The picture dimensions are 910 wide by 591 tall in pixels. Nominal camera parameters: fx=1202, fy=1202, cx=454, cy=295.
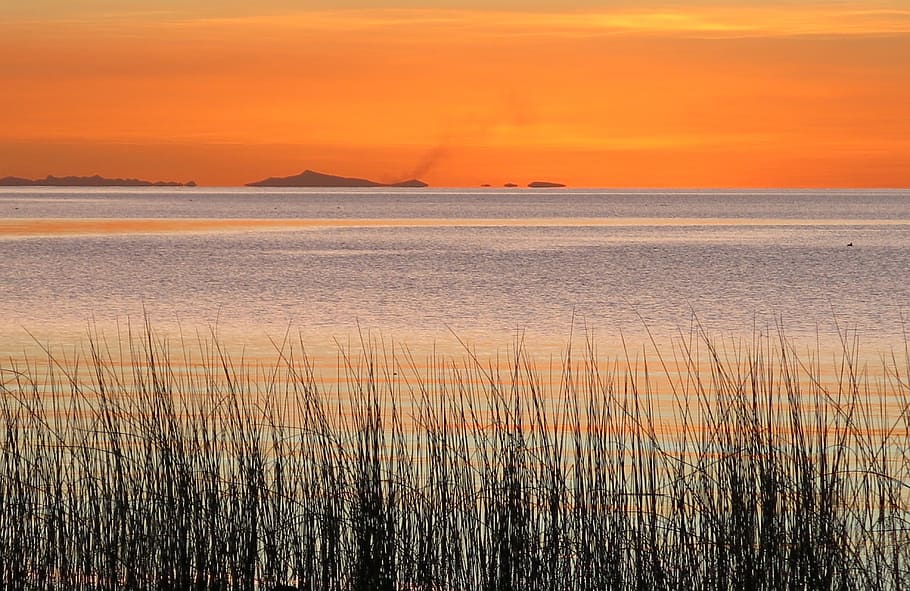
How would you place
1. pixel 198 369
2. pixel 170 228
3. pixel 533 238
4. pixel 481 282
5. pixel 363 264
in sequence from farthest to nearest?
1. pixel 170 228
2. pixel 533 238
3. pixel 363 264
4. pixel 481 282
5. pixel 198 369

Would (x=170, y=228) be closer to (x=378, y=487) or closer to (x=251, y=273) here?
(x=251, y=273)

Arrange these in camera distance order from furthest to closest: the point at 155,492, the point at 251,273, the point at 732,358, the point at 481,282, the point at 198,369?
the point at 251,273 < the point at 481,282 < the point at 732,358 < the point at 198,369 < the point at 155,492

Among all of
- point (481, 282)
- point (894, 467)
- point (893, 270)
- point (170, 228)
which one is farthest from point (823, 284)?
point (170, 228)

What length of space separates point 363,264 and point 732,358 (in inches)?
1299

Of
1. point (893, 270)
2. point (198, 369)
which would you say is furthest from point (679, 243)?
point (198, 369)

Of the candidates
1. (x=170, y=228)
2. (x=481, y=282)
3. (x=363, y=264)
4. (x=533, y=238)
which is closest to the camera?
(x=481, y=282)

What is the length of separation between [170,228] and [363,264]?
157 ft

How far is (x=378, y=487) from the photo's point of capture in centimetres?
691

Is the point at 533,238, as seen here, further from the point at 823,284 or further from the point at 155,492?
the point at 155,492

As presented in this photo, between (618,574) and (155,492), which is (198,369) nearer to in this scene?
(155,492)

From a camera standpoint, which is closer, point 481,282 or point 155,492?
point 155,492

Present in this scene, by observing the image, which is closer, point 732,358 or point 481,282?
point 732,358

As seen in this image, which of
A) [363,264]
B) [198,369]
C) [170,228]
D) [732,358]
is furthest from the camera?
[170,228]

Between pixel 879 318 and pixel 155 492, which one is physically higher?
pixel 155 492
